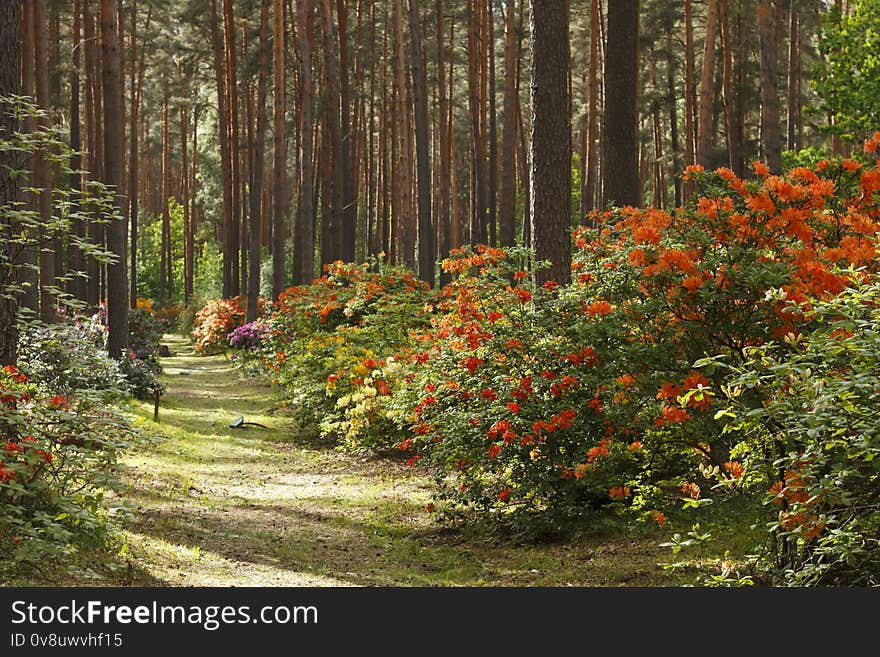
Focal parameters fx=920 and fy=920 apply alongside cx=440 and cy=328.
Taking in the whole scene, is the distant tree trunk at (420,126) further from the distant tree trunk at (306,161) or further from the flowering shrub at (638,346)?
the flowering shrub at (638,346)

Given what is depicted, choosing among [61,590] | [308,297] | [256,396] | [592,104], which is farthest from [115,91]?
[592,104]

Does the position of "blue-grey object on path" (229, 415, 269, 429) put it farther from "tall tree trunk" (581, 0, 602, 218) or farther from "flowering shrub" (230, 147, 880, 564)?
"tall tree trunk" (581, 0, 602, 218)

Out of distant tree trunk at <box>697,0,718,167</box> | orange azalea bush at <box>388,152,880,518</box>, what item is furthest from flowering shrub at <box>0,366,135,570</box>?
distant tree trunk at <box>697,0,718,167</box>

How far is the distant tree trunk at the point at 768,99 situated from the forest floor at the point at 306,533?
360 inches

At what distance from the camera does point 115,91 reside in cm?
1464

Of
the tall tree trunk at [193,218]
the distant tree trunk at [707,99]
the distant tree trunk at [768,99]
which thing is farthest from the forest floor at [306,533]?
the tall tree trunk at [193,218]

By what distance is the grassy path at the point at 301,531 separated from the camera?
610cm

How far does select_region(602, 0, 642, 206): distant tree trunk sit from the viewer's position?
35.9ft

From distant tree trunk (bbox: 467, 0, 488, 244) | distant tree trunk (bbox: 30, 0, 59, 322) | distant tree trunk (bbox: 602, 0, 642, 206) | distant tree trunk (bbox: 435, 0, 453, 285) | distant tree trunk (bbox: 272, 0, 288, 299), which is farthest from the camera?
distant tree trunk (bbox: 435, 0, 453, 285)

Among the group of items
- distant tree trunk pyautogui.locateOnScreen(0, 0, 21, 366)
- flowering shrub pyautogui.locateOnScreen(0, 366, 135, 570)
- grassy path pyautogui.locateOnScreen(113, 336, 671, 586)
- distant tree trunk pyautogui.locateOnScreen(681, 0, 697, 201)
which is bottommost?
grassy path pyautogui.locateOnScreen(113, 336, 671, 586)

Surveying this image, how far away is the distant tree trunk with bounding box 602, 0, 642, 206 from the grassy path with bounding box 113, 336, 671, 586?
4.25 metres

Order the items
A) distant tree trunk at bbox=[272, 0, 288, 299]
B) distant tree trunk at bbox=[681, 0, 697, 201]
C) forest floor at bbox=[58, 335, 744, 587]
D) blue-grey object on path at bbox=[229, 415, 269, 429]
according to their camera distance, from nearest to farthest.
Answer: forest floor at bbox=[58, 335, 744, 587], blue-grey object on path at bbox=[229, 415, 269, 429], distant tree trunk at bbox=[272, 0, 288, 299], distant tree trunk at bbox=[681, 0, 697, 201]

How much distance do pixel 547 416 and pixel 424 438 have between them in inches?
53.8

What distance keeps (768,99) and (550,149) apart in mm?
8669
